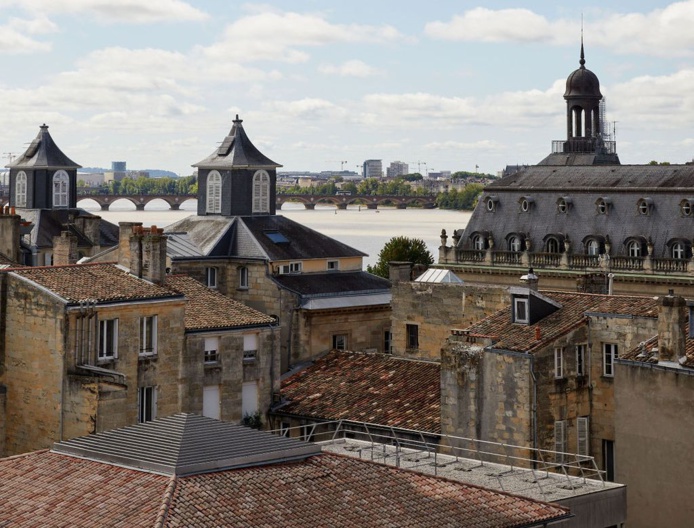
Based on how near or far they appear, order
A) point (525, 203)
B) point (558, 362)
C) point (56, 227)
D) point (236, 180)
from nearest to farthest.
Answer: point (558, 362), point (236, 180), point (56, 227), point (525, 203)

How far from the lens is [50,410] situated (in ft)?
126

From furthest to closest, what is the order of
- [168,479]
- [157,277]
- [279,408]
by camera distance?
[279,408] < [157,277] < [168,479]

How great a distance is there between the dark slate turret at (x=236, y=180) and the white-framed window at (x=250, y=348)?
18673 millimetres

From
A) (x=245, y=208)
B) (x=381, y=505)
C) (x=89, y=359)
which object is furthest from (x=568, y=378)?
(x=245, y=208)

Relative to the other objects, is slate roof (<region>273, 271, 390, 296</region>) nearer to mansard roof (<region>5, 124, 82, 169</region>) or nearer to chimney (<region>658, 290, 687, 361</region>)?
chimney (<region>658, 290, 687, 361</region>)

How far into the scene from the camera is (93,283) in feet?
133

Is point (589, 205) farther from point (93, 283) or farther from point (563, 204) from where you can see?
point (93, 283)

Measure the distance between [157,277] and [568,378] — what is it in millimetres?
11984

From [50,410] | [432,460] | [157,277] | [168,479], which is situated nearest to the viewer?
[168,479]

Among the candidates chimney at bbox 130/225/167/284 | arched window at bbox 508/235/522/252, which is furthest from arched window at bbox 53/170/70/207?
chimney at bbox 130/225/167/284

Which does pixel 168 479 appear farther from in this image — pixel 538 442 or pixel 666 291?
pixel 666 291

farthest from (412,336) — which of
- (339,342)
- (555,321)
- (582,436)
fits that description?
(582,436)

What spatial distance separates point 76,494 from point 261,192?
4078 centimetres

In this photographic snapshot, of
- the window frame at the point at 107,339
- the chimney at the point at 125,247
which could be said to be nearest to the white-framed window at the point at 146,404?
the window frame at the point at 107,339
